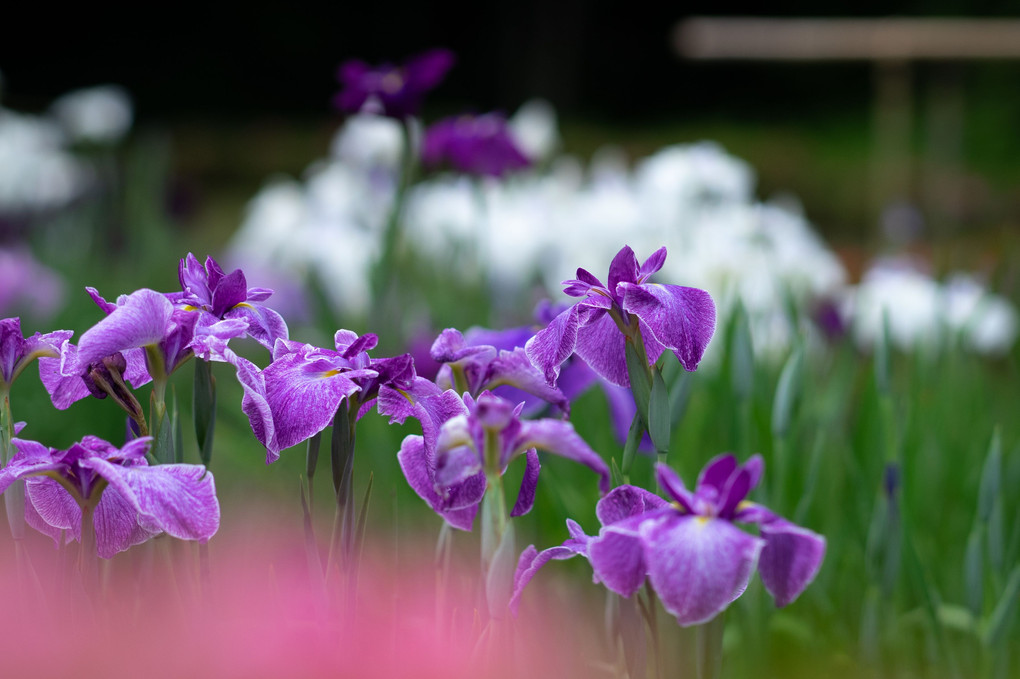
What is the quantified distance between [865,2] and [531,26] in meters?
4.83

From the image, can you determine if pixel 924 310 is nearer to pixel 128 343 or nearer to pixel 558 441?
pixel 558 441

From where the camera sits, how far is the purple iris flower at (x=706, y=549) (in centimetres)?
53

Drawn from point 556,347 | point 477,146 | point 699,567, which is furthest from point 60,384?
point 477,146

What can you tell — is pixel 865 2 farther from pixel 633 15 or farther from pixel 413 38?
pixel 413 38

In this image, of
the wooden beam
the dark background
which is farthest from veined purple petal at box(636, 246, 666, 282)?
the dark background

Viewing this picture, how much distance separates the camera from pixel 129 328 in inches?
24.6

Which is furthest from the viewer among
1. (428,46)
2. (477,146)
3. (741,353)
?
(428,46)

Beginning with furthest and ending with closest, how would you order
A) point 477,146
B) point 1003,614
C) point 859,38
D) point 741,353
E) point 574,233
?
1. point 859,38
2. point 574,233
3. point 477,146
4. point 741,353
5. point 1003,614

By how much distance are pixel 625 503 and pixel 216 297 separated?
0.31m

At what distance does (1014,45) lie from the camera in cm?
380

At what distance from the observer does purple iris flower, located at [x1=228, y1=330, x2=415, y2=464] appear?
0.63 m

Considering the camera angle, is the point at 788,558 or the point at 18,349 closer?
the point at 788,558

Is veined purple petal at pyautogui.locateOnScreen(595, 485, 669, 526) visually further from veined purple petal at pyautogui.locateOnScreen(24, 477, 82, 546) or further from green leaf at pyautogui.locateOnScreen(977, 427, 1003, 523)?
green leaf at pyautogui.locateOnScreen(977, 427, 1003, 523)

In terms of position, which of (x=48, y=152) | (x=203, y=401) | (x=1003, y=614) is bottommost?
(x=1003, y=614)
